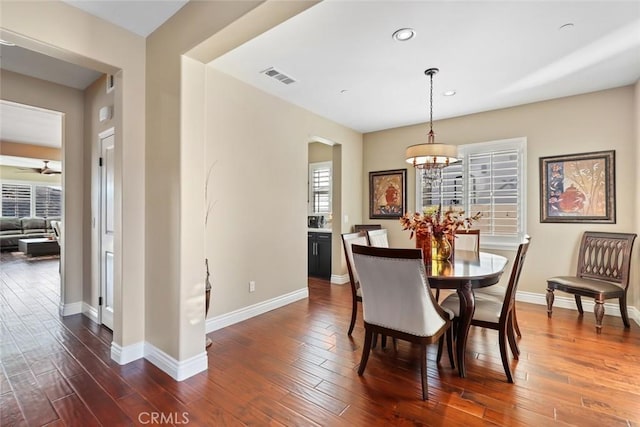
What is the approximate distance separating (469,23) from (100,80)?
365cm

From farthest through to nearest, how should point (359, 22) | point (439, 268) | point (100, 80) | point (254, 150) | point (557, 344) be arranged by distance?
point (254, 150)
point (100, 80)
point (557, 344)
point (439, 268)
point (359, 22)

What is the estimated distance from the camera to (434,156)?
3.00 m

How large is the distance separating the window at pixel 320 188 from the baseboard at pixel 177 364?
4.19 metres

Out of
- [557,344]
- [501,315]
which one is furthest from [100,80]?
[557,344]

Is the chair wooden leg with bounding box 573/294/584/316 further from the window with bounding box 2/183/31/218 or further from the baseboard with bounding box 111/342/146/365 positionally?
the window with bounding box 2/183/31/218

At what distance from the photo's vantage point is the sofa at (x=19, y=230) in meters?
8.83

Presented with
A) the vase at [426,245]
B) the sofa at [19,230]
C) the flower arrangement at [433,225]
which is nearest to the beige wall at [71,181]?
the flower arrangement at [433,225]

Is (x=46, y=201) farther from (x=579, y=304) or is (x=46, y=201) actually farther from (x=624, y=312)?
(x=624, y=312)

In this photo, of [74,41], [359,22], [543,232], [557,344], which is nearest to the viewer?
[74,41]

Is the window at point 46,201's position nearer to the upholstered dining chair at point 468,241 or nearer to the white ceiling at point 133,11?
the white ceiling at point 133,11

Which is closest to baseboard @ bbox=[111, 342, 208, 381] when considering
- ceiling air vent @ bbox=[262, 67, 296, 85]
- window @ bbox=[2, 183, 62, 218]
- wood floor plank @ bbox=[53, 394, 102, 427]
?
wood floor plank @ bbox=[53, 394, 102, 427]

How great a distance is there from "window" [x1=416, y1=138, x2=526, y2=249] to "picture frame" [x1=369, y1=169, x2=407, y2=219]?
68 cm

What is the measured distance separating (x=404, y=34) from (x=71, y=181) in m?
3.89

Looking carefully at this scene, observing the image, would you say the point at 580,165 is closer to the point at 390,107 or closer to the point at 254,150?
the point at 390,107
